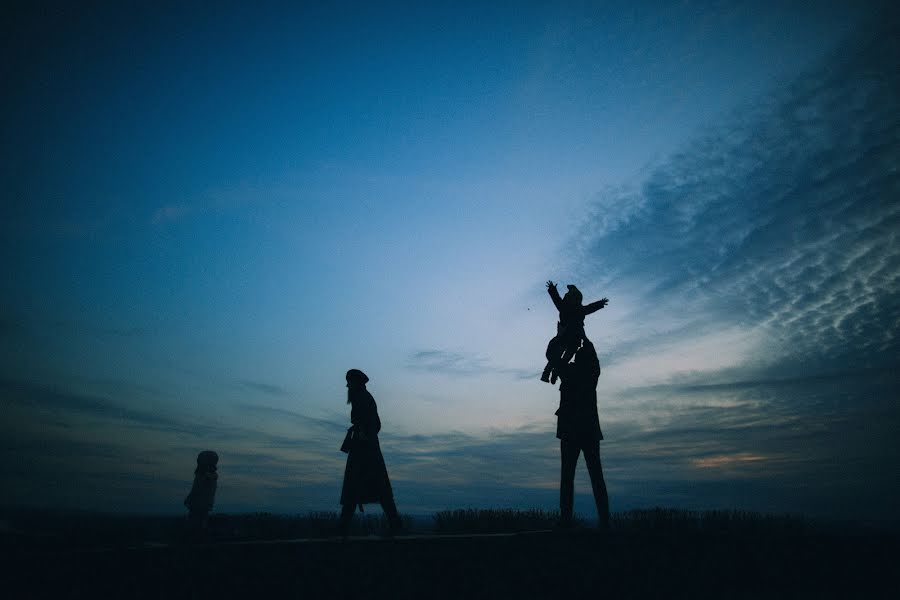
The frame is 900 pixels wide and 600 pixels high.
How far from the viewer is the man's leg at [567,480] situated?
26.0 ft

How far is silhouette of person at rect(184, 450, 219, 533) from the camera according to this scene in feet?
38.2

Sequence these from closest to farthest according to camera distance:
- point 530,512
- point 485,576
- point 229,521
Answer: point 485,576 → point 530,512 → point 229,521

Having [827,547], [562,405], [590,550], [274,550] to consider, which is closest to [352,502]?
[274,550]

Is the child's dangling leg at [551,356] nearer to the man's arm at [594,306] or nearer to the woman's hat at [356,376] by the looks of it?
the man's arm at [594,306]

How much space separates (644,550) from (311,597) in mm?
3613

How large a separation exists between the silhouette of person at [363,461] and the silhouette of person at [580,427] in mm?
3191

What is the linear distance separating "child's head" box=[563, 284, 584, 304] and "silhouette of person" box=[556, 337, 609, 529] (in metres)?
0.76

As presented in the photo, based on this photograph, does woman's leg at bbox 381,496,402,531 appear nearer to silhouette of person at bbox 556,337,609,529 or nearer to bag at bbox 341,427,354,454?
bag at bbox 341,427,354,454

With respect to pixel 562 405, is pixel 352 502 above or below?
below

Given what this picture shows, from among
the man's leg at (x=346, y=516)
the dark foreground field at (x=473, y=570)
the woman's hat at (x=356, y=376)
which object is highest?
the woman's hat at (x=356, y=376)

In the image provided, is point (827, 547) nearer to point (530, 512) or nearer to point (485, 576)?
point (485, 576)

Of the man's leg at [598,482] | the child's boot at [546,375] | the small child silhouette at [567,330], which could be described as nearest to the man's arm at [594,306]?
the small child silhouette at [567,330]

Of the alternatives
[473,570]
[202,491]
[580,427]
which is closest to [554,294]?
[580,427]

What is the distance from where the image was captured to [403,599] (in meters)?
3.14
